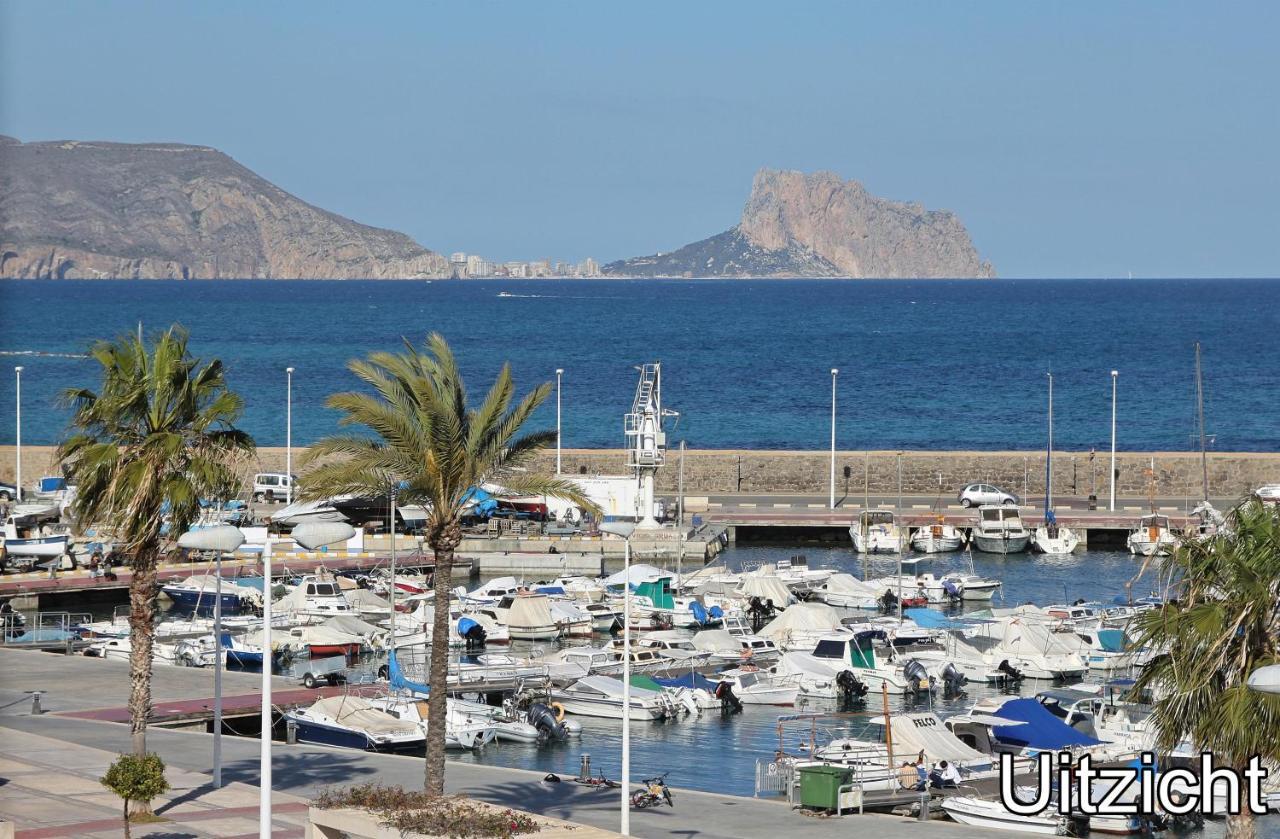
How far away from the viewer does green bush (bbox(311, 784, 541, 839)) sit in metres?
19.8

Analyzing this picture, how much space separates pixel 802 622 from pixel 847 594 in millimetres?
8476

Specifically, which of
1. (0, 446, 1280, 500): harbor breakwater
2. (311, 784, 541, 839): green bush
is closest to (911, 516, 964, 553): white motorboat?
(0, 446, 1280, 500): harbor breakwater

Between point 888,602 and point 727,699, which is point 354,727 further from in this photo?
point 888,602

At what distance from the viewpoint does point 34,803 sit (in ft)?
82.0

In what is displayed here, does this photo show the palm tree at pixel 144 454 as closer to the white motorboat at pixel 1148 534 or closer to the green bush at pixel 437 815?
the green bush at pixel 437 815

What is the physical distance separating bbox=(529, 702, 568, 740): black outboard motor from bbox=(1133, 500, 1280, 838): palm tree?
22.2m

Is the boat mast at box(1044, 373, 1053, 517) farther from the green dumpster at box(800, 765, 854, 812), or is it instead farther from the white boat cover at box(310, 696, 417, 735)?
the green dumpster at box(800, 765, 854, 812)

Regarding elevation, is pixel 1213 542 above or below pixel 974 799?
above

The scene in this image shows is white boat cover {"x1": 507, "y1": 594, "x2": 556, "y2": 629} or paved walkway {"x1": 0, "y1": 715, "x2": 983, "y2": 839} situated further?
white boat cover {"x1": 507, "y1": 594, "x2": 556, "y2": 629}

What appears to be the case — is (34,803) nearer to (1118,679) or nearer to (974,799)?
(974,799)

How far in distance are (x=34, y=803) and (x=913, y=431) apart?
108470 mm

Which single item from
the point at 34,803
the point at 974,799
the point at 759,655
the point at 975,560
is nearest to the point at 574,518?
the point at 975,560

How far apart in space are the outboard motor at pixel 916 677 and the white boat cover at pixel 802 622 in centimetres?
498

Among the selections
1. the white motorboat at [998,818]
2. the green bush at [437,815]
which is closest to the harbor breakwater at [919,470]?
the white motorboat at [998,818]
